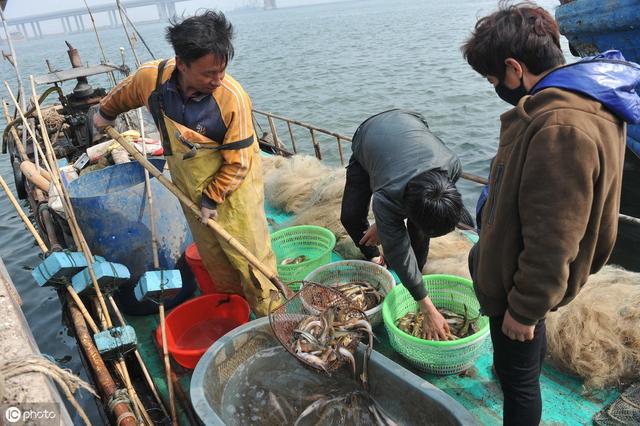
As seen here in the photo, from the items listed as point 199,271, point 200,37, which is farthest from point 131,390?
point 200,37

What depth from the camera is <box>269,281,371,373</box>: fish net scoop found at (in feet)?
9.40

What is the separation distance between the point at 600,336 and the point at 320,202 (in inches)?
131

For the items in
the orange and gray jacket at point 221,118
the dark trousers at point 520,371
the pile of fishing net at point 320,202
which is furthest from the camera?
the pile of fishing net at point 320,202

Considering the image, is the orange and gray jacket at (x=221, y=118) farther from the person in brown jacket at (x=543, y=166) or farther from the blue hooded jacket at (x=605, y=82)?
the blue hooded jacket at (x=605, y=82)

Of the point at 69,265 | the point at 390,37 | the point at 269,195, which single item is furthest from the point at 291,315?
the point at 390,37

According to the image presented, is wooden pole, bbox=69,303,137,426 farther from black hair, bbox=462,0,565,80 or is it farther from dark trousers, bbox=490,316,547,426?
black hair, bbox=462,0,565,80

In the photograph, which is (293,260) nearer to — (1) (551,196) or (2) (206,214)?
(2) (206,214)

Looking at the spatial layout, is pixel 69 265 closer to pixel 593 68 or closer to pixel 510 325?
pixel 510 325

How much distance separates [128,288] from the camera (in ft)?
14.0

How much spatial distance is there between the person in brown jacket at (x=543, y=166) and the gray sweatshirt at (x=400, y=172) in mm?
830

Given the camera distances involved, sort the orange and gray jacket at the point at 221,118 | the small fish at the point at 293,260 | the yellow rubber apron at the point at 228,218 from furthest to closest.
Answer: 1. the small fish at the point at 293,260
2. the yellow rubber apron at the point at 228,218
3. the orange and gray jacket at the point at 221,118

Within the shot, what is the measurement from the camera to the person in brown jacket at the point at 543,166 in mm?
1616

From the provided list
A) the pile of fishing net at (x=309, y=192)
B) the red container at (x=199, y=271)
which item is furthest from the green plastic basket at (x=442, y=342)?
the red container at (x=199, y=271)

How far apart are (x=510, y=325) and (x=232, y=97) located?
7.53ft
